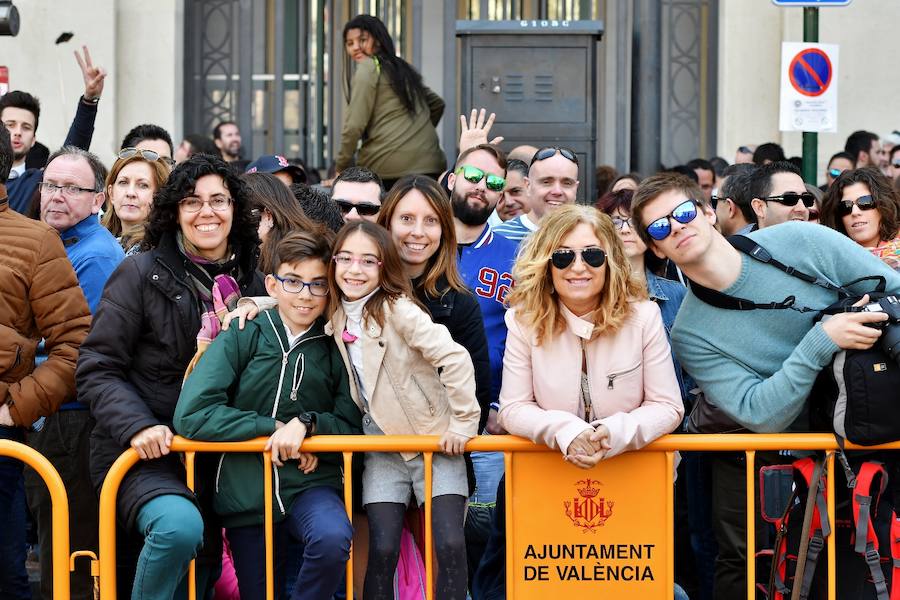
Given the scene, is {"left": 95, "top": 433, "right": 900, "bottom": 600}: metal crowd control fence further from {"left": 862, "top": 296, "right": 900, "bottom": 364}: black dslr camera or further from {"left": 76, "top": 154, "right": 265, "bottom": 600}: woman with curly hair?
{"left": 862, "top": 296, "right": 900, "bottom": 364}: black dslr camera

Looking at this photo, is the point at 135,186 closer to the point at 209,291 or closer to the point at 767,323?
the point at 209,291

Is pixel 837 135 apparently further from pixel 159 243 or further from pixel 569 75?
pixel 159 243

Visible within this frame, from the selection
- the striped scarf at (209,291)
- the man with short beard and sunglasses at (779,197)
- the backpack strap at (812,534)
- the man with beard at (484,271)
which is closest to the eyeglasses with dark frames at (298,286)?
the striped scarf at (209,291)

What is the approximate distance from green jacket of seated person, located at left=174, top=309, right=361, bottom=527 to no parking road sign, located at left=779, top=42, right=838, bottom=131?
17.5 feet

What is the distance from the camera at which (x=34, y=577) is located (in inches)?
291

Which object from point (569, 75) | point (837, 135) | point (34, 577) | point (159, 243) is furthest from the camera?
point (837, 135)

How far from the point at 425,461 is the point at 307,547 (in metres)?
0.56

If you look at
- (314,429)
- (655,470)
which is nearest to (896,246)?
(655,470)

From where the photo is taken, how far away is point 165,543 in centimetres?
476

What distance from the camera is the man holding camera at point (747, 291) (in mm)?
4949

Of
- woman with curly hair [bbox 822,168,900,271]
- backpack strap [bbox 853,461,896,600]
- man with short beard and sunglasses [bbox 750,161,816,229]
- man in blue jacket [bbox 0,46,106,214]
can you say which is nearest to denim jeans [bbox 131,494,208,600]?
backpack strap [bbox 853,461,896,600]

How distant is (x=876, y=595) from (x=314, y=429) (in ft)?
7.27

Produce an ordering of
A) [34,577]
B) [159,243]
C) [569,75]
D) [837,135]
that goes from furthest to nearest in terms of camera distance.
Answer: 1. [837,135]
2. [569,75]
3. [34,577]
4. [159,243]

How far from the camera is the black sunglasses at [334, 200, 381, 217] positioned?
6.69 metres
